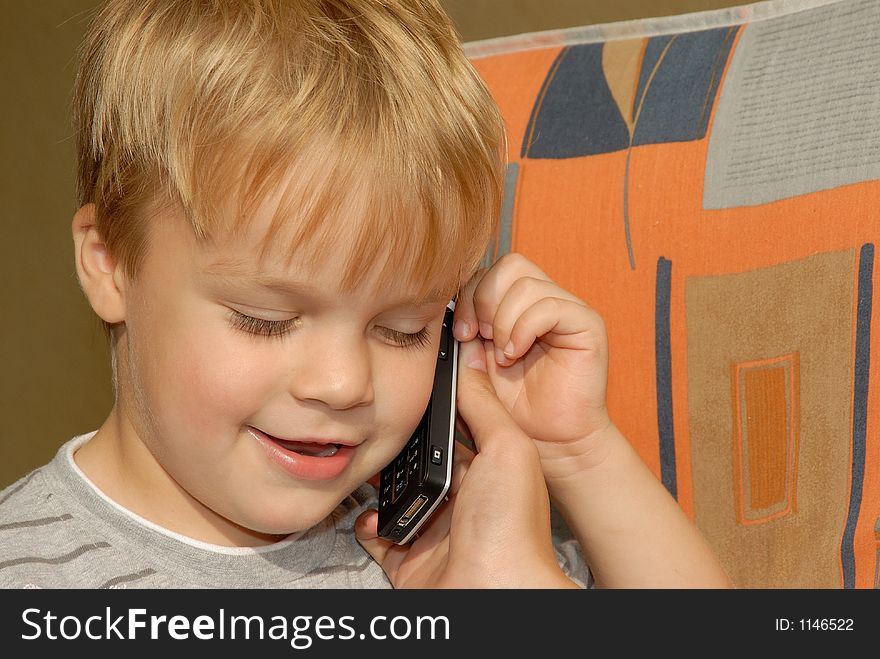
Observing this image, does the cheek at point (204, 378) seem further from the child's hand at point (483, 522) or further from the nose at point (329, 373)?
the child's hand at point (483, 522)

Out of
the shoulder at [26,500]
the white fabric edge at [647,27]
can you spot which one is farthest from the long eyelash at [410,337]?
the white fabric edge at [647,27]

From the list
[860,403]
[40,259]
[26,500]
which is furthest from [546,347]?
[40,259]

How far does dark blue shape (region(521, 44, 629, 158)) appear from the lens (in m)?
1.15

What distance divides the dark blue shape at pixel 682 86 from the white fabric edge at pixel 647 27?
1cm

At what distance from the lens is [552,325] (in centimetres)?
100

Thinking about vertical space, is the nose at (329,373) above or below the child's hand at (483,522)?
above

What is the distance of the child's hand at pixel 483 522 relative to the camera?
0.87 meters

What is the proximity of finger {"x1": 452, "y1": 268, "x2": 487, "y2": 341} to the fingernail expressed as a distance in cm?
2

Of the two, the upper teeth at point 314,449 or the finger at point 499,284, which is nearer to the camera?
the upper teeth at point 314,449

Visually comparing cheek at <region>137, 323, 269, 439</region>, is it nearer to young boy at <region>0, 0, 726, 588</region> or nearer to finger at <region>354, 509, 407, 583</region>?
young boy at <region>0, 0, 726, 588</region>

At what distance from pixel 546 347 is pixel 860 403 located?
31cm

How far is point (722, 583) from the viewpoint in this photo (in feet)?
3.14

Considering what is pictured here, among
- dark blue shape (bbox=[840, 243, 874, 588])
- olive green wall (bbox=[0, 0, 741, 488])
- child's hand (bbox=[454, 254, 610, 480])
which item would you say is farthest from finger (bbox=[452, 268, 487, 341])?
olive green wall (bbox=[0, 0, 741, 488])
